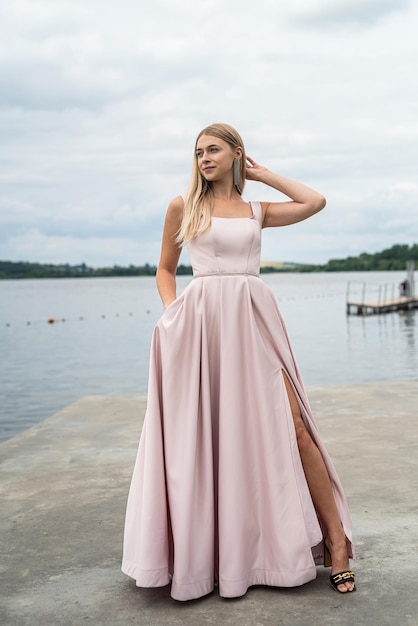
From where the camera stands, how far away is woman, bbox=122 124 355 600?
322 centimetres

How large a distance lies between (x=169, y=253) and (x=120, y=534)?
150cm

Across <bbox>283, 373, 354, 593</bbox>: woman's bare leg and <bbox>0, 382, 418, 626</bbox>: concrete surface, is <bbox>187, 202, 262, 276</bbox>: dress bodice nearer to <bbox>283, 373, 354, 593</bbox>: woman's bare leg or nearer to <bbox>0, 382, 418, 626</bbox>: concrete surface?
<bbox>283, 373, 354, 593</bbox>: woman's bare leg

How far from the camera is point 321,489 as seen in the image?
334 cm

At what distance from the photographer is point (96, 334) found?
4469 cm

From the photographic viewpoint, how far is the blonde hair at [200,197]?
3.35 meters

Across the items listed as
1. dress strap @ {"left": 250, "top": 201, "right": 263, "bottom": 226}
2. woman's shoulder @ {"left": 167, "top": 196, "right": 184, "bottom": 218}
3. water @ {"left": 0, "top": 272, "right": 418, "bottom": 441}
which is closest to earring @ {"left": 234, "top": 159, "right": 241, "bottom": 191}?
dress strap @ {"left": 250, "top": 201, "right": 263, "bottom": 226}

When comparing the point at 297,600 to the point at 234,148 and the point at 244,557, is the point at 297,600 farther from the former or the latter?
the point at 234,148

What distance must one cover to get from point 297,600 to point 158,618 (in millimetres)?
539

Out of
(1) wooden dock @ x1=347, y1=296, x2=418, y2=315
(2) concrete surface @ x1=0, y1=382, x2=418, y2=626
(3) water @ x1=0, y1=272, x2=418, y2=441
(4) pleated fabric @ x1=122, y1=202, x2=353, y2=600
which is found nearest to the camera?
(2) concrete surface @ x1=0, y1=382, x2=418, y2=626

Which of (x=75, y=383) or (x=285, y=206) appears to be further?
(x=75, y=383)

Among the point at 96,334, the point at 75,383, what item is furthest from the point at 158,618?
the point at 96,334

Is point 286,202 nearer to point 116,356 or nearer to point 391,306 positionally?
point 116,356

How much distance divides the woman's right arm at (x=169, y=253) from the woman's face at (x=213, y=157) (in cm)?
17

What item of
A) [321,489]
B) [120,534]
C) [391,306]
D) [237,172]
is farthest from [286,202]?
[391,306]
